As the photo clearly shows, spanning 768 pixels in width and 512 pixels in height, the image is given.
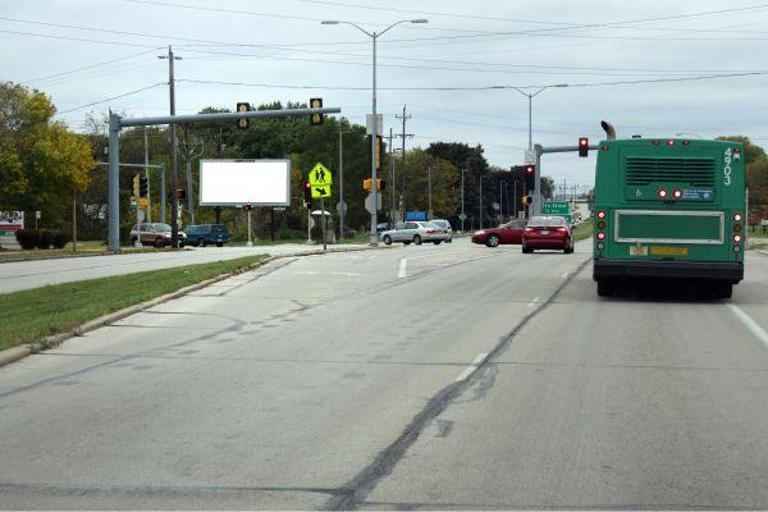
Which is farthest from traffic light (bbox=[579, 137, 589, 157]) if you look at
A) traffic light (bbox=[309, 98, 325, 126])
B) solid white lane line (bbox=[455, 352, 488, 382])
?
solid white lane line (bbox=[455, 352, 488, 382])

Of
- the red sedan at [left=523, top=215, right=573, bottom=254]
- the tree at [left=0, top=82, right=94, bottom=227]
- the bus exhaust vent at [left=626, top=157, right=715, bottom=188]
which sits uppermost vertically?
the tree at [left=0, top=82, right=94, bottom=227]

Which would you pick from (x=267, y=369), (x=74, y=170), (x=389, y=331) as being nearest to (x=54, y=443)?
(x=267, y=369)

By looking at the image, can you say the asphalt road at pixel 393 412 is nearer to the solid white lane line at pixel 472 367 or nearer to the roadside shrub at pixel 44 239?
the solid white lane line at pixel 472 367

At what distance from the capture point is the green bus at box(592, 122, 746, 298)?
17.8m

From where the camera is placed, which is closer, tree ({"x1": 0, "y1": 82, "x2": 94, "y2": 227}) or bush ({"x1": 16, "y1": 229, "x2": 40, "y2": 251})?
tree ({"x1": 0, "y1": 82, "x2": 94, "y2": 227})

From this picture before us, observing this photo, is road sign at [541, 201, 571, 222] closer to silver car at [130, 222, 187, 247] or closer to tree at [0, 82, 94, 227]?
silver car at [130, 222, 187, 247]

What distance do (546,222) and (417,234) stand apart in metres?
23.5

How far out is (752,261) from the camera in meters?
34.9

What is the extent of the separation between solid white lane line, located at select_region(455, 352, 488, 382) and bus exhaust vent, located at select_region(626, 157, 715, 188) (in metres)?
7.68

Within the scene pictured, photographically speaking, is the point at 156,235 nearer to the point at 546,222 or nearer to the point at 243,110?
the point at 243,110

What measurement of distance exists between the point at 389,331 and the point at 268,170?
5966cm

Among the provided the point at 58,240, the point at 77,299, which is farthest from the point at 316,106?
the point at 58,240

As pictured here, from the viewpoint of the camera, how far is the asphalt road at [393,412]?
610 centimetres

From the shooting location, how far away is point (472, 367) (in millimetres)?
10797
